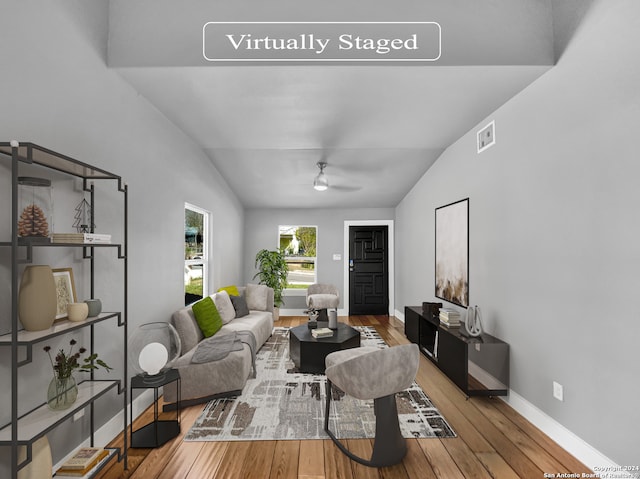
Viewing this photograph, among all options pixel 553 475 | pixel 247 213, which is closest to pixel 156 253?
pixel 553 475

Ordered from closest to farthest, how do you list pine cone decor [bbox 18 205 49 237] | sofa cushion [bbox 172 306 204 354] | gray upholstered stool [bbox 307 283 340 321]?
pine cone decor [bbox 18 205 49 237] → sofa cushion [bbox 172 306 204 354] → gray upholstered stool [bbox 307 283 340 321]

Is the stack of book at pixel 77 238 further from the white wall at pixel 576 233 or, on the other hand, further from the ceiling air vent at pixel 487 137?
the ceiling air vent at pixel 487 137

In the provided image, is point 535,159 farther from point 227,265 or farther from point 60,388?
point 227,265

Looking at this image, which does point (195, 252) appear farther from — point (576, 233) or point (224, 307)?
point (576, 233)

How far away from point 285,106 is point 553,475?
10.8 feet

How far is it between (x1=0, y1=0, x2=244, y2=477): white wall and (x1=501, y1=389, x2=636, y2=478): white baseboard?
Result: 313cm

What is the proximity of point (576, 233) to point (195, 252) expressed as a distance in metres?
3.98

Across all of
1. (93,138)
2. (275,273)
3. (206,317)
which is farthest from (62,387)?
(275,273)

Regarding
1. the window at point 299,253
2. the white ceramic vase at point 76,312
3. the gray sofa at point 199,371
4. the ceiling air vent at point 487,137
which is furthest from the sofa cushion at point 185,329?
the window at point 299,253

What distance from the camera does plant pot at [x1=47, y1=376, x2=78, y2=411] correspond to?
67.6 inches

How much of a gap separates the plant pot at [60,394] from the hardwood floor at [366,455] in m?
0.65

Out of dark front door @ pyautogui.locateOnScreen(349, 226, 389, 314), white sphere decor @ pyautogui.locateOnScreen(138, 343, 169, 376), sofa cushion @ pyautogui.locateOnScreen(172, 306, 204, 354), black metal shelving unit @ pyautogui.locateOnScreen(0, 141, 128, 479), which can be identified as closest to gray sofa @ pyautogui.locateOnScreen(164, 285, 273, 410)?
sofa cushion @ pyautogui.locateOnScreen(172, 306, 204, 354)

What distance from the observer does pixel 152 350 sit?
98.0 inches

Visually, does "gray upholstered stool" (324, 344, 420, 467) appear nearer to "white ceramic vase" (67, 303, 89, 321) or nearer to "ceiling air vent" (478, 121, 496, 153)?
"white ceramic vase" (67, 303, 89, 321)
